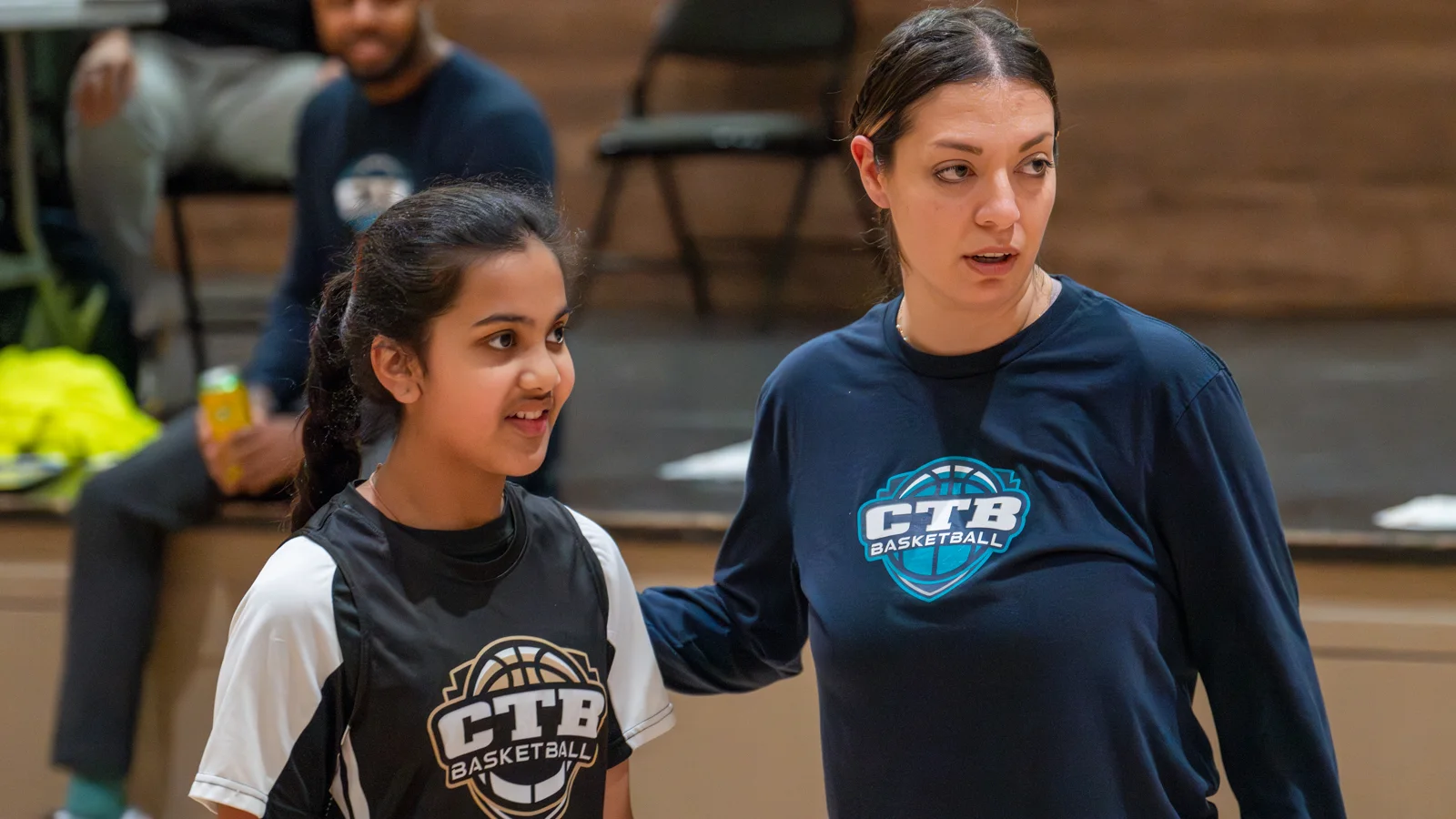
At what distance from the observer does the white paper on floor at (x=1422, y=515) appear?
6.14 ft

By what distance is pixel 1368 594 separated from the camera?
183 cm

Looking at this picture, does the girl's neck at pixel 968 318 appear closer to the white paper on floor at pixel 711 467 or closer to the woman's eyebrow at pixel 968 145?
the woman's eyebrow at pixel 968 145

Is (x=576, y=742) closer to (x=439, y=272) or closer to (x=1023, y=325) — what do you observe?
(x=439, y=272)

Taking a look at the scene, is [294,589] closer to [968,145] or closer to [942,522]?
[942,522]

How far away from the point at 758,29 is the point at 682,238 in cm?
68

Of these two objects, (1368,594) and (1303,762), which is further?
(1368,594)

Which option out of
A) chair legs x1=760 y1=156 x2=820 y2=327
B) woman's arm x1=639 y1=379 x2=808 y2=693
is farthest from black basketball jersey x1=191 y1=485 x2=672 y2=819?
chair legs x1=760 y1=156 x2=820 y2=327

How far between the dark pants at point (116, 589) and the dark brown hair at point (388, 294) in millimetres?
883

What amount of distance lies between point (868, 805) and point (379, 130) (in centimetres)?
148

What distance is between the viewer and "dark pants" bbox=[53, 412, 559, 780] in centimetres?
215

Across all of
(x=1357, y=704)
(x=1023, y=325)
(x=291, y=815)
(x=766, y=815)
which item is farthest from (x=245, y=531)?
(x=1357, y=704)

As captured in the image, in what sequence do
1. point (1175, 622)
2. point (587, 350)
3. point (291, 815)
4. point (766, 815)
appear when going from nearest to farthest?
1. point (291, 815)
2. point (1175, 622)
3. point (766, 815)
4. point (587, 350)

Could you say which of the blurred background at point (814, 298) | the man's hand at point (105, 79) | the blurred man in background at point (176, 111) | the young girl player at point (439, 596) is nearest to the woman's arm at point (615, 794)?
the young girl player at point (439, 596)

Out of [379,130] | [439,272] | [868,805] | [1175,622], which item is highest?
[379,130]
